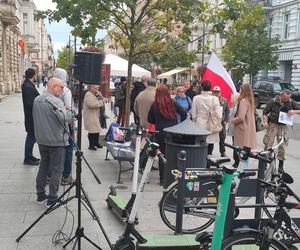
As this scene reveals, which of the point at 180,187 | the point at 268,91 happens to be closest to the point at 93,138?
the point at 180,187

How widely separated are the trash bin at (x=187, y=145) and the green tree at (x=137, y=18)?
4.06 m

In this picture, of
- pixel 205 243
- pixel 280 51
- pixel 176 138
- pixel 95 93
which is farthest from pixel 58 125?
pixel 280 51

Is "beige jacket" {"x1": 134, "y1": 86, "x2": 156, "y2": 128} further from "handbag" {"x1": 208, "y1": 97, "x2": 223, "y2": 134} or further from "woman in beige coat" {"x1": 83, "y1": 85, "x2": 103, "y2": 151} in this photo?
"woman in beige coat" {"x1": 83, "y1": 85, "x2": 103, "y2": 151}

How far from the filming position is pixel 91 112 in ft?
32.1

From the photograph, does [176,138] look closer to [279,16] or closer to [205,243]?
[205,243]

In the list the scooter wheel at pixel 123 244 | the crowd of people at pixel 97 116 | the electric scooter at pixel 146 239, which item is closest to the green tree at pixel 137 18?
the crowd of people at pixel 97 116

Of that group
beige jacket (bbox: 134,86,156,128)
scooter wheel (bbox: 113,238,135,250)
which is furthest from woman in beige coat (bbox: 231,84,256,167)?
scooter wheel (bbox: 113,238,135,250)

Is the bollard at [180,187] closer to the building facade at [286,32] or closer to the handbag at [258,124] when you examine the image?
the handbag at [258,124]

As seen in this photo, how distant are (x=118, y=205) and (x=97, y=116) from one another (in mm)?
4639

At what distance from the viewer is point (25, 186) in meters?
6.96

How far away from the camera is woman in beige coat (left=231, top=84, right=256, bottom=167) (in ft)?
25.2

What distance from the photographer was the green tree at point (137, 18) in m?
9.05

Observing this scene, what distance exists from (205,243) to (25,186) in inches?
165

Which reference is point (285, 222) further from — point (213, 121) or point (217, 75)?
point (217, 75)
